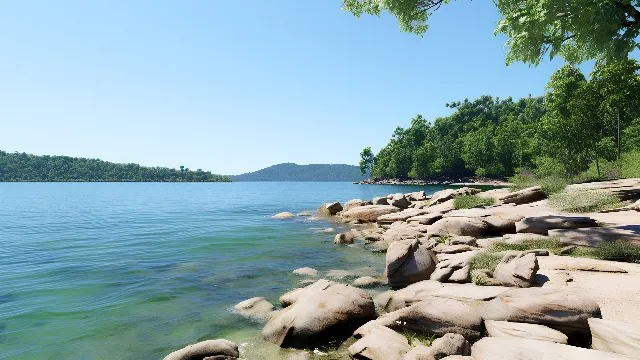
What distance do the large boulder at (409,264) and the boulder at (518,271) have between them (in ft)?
6.71

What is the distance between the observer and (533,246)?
11.2 meters

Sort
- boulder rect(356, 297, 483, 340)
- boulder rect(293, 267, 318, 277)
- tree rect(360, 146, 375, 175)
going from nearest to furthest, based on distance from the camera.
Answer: boulder rect(356, 297, 483, 340) → boulder rect(293, 267, 318, 277) → tree rect(360, 146, 375, 175)

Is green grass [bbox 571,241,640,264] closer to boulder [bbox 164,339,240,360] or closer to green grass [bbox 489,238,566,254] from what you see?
green grass [bbox 489,238,566,254]

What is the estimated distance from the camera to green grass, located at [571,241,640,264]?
9001 millimetres

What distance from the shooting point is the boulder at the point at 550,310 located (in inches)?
212

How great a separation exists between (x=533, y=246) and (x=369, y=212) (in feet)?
53.8

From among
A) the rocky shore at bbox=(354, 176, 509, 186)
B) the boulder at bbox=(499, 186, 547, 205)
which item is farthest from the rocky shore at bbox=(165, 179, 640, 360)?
the rocky shore at bbox=(354, 176, 509, 186)

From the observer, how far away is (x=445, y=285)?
8133 mm

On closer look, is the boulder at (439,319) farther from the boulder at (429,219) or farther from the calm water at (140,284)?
the boulder at (429,219)

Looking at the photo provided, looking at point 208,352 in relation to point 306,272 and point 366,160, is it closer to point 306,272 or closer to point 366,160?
point 306,272

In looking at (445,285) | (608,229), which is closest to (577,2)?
(608,229)

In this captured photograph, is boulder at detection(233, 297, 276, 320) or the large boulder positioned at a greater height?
the large boulder

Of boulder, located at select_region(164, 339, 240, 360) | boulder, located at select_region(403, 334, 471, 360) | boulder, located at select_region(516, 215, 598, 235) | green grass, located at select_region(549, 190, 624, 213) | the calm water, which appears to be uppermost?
green grass, located at select_region(549, 190, 624, 213)

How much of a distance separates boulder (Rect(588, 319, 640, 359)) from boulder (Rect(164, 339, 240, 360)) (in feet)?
19.2
